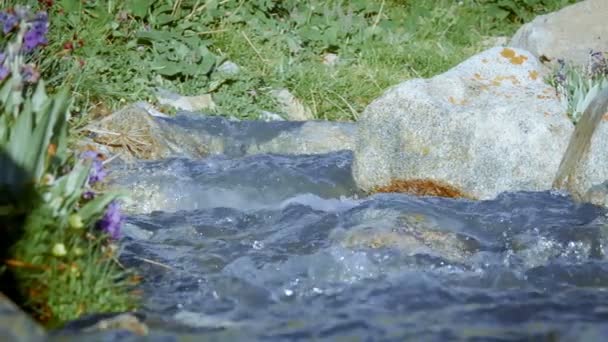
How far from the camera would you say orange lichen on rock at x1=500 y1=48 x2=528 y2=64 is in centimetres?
787

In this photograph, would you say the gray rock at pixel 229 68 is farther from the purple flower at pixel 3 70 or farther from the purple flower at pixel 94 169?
the purple flower at pixel 94 169

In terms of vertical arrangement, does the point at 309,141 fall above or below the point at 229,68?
above

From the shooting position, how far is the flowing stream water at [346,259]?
165 inches

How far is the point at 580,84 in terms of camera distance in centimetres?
779

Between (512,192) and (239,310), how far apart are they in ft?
9.70

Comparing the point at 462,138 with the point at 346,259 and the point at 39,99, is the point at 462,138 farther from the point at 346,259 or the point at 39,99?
the point at 39,99

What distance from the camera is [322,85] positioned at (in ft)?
32.9

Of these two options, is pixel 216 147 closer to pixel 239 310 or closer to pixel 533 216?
pixel 533 216

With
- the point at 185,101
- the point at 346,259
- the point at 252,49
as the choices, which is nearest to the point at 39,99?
the point at 346,259

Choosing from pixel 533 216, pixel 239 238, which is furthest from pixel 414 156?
pixel 239 238

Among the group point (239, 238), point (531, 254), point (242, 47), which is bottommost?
point (242, 47)

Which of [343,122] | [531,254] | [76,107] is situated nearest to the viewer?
[531,254]

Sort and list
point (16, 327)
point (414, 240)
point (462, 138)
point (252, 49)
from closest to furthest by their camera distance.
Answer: point (16, 327), point (414, 240), point (462, 138), point (252, 49)

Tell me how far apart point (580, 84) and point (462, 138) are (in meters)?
1.27
